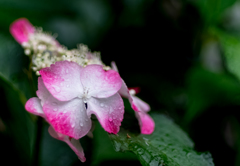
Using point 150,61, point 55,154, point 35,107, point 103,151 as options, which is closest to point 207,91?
point 150,61

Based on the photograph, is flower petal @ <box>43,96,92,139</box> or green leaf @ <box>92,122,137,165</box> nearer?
flower petal @ <box>43,96,92,139</box>

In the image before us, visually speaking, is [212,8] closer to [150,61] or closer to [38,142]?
[150,61]

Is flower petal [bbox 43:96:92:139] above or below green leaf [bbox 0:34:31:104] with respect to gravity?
above

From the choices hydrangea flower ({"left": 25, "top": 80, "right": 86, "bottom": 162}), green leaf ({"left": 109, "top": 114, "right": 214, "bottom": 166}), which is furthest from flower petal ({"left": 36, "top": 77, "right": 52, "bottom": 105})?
green leaf ({"left": 109, "top": 114, "right": 214, "bottom": 166})

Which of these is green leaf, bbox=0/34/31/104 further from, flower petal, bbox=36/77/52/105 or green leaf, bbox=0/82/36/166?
flower petal, bbox=36/77/52/105

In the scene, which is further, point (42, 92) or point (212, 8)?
point (212, 8)

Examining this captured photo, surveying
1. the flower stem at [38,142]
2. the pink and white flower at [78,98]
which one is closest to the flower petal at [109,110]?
the pink and white flower at [78,98]

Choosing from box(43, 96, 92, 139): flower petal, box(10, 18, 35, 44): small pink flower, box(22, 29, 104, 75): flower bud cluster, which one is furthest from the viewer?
box(10, 18, 35, 44): small pink flower
